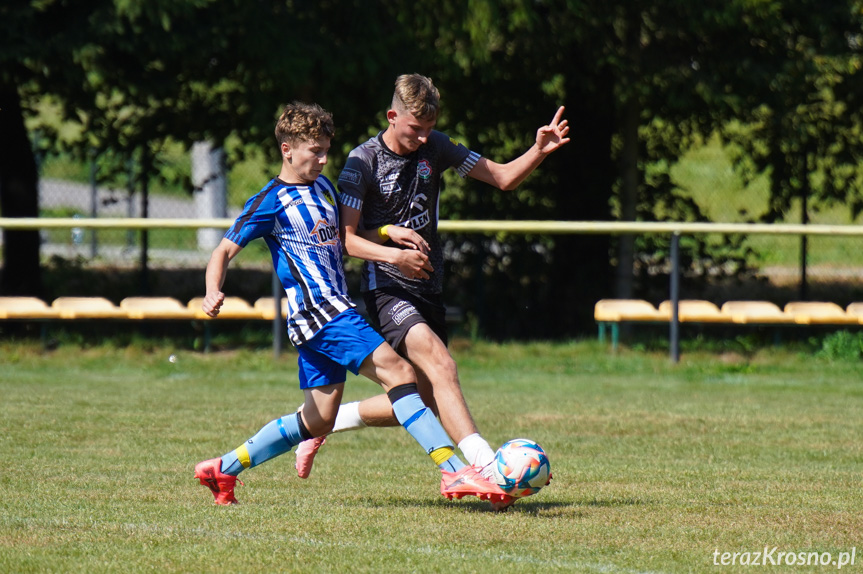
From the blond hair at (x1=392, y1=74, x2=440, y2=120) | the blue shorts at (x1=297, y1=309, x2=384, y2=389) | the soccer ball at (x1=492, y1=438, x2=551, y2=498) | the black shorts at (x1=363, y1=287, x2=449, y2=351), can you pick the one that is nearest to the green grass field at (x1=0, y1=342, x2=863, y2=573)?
the soccer ball at (x1=492, y1=438, x2=551, y2=498)

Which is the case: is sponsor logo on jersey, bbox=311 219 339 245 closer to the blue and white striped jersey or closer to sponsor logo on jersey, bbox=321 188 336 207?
the blue and white striped jersey

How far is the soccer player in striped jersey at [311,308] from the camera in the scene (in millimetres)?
5219

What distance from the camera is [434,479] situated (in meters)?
6.25

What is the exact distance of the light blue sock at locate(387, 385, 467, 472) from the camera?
520 centimetres

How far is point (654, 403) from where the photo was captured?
950 cm

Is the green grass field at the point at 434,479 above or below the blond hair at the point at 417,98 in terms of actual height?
below

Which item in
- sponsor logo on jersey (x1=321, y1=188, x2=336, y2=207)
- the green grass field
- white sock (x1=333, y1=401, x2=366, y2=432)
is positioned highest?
sponsor logo on jersey (x1=321, y1=188, x2=336, y2=207)

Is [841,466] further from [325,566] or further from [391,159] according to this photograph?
[325,566]

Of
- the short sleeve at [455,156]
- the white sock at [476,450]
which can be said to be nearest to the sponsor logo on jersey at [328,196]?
the short sleeve at [455,156]

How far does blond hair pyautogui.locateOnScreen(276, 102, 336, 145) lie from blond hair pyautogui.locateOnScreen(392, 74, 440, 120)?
1.18 feet

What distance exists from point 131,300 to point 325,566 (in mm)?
8774

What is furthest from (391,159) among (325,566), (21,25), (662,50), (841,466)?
(662,50)

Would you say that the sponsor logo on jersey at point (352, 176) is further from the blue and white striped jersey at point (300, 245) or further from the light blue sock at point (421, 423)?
the light blue sock at point (421, 423)

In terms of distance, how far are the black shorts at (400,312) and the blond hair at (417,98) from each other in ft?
2.75
